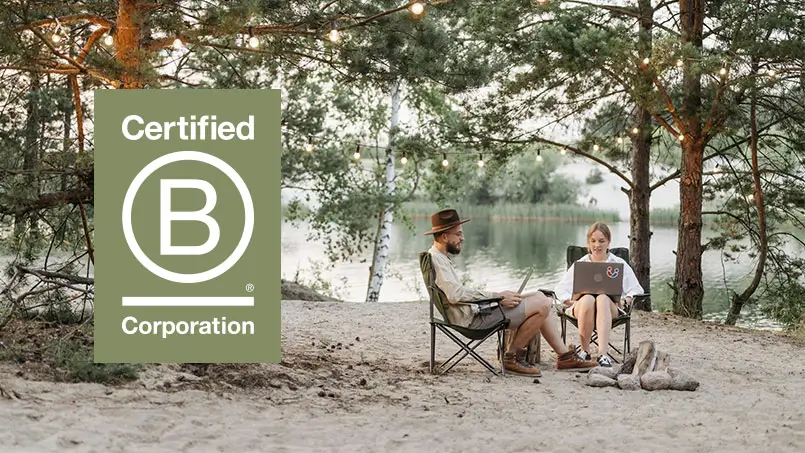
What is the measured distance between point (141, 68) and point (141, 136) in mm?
1501

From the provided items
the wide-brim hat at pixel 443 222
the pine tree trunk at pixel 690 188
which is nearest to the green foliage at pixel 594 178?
the pine tree trunk at pixel 690 188

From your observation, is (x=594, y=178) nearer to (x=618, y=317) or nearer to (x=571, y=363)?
(x=618, y=317)

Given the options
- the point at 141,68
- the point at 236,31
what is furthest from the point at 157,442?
the point at 236,31

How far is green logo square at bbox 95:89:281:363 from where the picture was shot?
3.27 m

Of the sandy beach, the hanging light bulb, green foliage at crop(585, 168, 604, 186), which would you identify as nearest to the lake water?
green foliage at crop(585, 168, 604, 186)

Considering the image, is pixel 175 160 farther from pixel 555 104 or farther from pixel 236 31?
pixel 555 104

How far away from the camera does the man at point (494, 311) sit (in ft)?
15.5

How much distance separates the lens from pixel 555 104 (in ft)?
28.8

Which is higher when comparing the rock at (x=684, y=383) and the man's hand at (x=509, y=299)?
the man's hand at (x=509, y=299)

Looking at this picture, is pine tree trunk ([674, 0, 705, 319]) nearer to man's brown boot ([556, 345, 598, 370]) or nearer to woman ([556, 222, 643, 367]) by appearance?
woman ([556, 222, 643, 367])

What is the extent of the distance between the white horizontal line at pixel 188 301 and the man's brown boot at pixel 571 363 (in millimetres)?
2318

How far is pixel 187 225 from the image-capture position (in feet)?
10.8

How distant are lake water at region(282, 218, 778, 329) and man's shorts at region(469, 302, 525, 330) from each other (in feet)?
18.3

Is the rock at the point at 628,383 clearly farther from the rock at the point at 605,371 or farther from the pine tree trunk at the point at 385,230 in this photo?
the pine tree trunk at the point at 385,230
